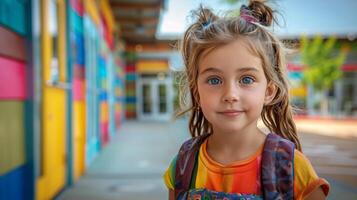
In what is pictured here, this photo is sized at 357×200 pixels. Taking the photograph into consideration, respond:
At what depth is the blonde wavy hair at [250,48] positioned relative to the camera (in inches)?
39.3

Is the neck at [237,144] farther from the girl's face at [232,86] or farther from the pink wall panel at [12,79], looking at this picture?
the pink wall panel at [12,79]

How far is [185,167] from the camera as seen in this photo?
1.05 metres

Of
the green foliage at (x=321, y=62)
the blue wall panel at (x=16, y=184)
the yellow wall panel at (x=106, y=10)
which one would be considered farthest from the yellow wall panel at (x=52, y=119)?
the green foliage at (x=321, y=62)

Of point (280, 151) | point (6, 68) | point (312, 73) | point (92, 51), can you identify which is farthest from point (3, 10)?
point (312, 73)

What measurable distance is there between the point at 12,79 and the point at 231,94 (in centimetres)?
155

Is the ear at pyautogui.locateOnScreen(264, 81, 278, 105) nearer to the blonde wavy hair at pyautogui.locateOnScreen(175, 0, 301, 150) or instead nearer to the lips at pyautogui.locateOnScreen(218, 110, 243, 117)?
the blonde wavy hair at pyautogui.locateOnScreen(175, 0, 301, 150)

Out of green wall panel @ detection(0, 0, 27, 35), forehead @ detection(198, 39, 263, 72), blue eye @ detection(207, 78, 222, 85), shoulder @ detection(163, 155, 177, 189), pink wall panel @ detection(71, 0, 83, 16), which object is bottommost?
shoulder @ detection(163, 155, 177, 189)

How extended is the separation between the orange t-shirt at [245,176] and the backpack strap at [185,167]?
25 mm

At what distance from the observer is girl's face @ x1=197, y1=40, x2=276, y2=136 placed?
3.13 ft

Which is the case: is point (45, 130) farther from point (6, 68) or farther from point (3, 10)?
point (3, 10)

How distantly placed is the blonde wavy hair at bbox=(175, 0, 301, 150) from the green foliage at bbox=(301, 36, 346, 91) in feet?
46.5

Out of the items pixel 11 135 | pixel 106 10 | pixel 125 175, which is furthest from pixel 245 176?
pixel 106 10

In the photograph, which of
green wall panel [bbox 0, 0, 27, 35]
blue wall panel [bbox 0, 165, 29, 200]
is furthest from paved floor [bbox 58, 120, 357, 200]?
green wall panel [bbox 0, 0, 27, 35]

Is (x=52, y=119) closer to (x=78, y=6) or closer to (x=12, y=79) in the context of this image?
(x=12, y=79)
